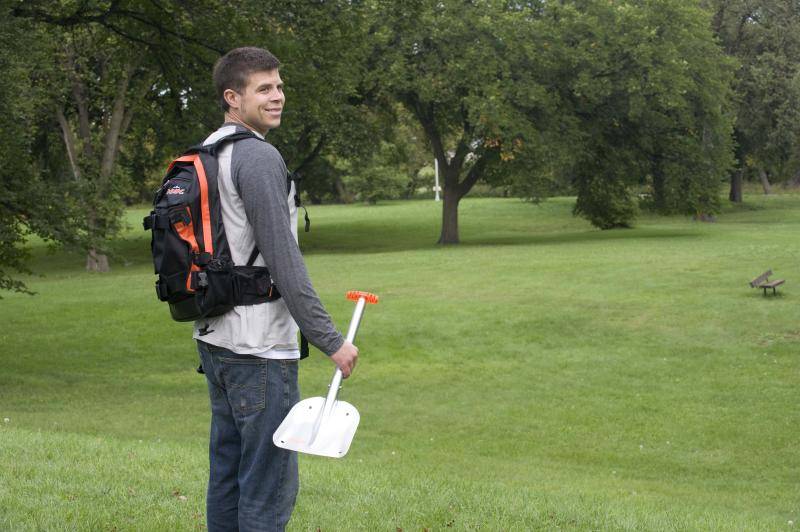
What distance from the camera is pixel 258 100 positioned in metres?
3.99

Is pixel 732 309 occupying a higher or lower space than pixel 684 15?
lower

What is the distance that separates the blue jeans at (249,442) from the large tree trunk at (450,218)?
1549 inches

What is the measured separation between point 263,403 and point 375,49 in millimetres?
36520

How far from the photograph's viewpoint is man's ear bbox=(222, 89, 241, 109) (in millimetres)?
4008

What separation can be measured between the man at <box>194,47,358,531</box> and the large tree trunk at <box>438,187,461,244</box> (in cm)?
3948

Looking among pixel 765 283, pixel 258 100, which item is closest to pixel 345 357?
pixel 258 100

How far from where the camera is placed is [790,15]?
54156 millimetres

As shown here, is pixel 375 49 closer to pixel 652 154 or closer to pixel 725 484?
pixel 652 154

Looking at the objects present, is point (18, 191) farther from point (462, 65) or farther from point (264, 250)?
point (462, 65)

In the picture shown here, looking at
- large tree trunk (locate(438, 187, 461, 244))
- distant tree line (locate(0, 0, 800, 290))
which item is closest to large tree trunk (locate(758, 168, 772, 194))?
distant tree line (locate(0, 0, 800, 290))

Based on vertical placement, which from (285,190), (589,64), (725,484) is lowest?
(725,484)

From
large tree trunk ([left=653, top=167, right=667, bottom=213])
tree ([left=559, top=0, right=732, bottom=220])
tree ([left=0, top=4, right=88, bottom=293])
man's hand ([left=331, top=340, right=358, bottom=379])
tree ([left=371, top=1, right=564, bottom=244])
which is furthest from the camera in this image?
large tree trunk ([left=653, top=167, right=667, bottom=213])

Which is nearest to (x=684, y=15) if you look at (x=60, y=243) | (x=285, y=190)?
(x=60, y=243)

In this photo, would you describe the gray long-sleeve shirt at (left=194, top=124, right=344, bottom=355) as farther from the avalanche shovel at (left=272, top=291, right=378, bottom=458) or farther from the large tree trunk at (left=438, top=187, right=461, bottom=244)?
the large tree trunk at (left=438, top=187, right=461, bottom=244)
